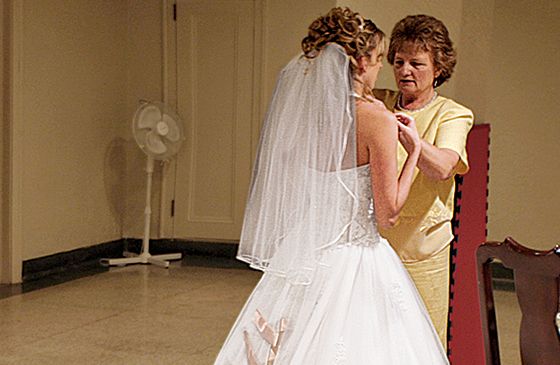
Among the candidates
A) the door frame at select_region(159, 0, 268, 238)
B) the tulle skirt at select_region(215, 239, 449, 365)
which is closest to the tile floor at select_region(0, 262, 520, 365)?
the door frame at select_region(159, 0, 268, 238)

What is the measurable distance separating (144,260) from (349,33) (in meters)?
5.97

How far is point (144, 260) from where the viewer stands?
333 inches

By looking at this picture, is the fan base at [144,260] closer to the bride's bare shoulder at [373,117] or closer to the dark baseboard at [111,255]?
the dark baseboard at [111,255]

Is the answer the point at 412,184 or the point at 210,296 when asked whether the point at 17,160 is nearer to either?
the point at 210,296

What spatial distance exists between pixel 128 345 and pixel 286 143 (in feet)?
9.07

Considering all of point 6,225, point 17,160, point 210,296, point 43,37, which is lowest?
point 210,296

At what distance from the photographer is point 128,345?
5320 mm

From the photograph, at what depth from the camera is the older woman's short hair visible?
10.1 ft

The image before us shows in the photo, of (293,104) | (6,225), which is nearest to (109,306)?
(6,225)

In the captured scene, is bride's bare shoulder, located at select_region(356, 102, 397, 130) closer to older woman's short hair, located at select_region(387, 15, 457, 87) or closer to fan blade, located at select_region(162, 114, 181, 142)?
older woman's short hair, located at select_region(387, 15, 457, 87)

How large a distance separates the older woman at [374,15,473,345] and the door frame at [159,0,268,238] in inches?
213

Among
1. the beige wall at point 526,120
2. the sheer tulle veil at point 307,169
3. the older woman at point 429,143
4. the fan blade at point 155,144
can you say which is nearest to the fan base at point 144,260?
the fan blade at point 155,144

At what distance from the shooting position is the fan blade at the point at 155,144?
8355 mm

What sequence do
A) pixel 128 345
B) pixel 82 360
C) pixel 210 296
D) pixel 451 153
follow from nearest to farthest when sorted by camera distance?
pixel 451 153 → pixel 82 360 → pixel 128 345 → pixel 210 296
